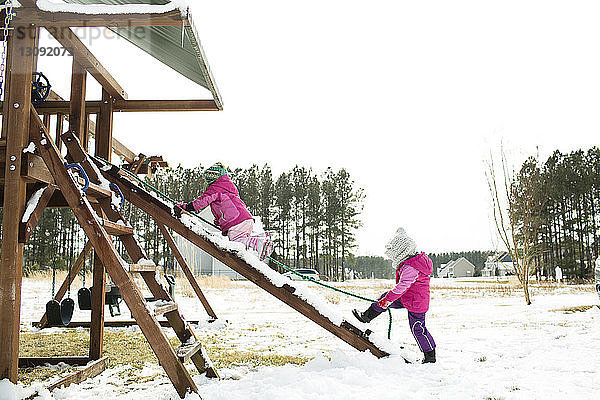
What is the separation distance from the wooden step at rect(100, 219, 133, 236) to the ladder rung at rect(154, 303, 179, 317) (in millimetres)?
847

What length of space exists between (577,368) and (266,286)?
11.0 ft

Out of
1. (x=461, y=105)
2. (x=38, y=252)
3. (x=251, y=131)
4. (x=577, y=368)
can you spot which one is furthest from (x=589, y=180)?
(x=38, y=252)

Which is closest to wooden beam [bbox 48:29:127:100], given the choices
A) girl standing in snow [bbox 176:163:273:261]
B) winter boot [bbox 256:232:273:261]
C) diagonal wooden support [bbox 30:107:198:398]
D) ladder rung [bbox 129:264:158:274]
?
diagonal wooden support [bbox 30:107:198:398]

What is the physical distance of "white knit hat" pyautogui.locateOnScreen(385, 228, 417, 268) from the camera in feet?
17.9

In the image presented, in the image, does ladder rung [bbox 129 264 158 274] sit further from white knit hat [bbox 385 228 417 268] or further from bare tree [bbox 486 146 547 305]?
bare tree [bbox 486 146 547 305]

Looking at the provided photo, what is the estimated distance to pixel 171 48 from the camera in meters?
5.96

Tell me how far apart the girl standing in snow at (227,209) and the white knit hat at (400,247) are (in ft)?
5.32

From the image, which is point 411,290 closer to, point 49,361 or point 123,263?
point 123,263

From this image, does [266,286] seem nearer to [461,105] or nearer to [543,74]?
[543,74]

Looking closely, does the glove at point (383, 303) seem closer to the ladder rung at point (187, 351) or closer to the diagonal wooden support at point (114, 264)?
the ladder rung at point (187, 351)

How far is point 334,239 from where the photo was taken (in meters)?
39.5

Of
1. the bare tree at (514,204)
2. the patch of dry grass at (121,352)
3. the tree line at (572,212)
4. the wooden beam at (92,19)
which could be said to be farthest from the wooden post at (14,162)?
the tree line at (572,212)

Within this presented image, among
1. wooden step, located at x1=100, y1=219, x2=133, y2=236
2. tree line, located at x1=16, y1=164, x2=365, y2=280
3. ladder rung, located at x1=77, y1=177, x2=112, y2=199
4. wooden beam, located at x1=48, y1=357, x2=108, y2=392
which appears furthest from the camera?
tree line, located at x1=16, y1=164, x2=365, y2=280

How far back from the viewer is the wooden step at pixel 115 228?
172 inches
